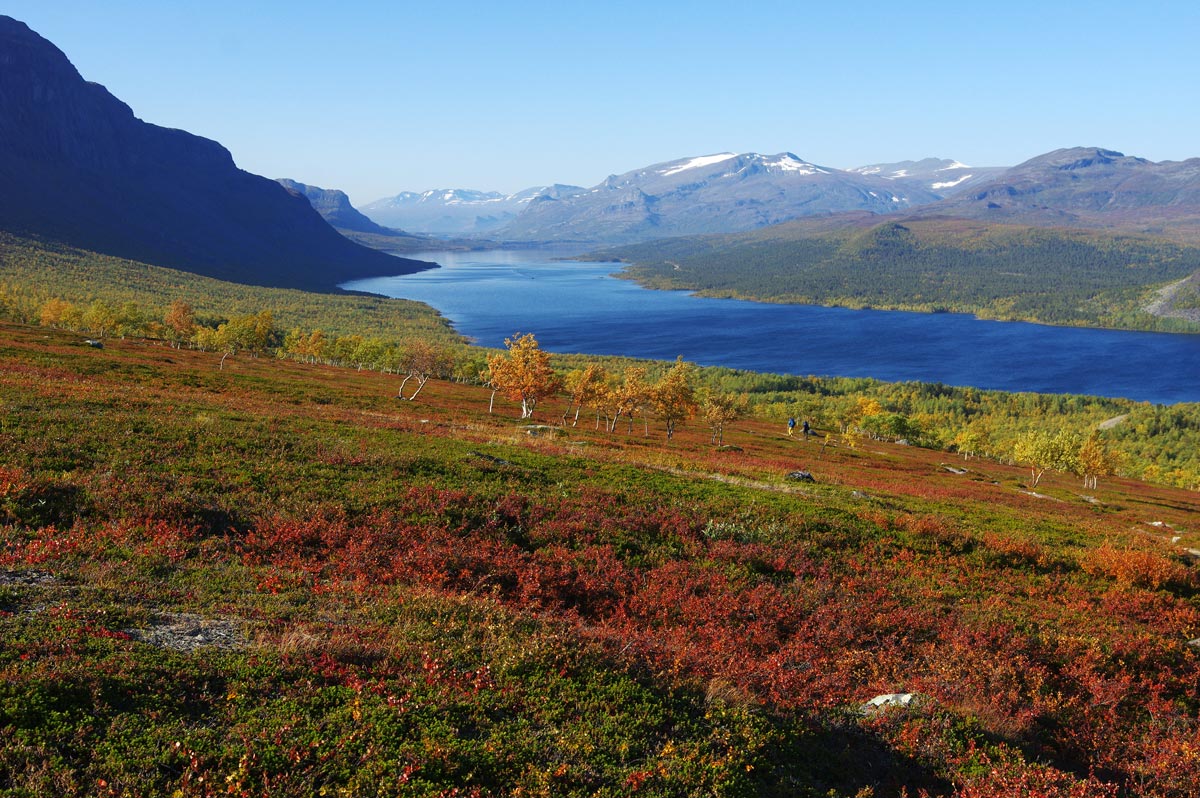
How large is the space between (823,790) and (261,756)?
770 centimetres

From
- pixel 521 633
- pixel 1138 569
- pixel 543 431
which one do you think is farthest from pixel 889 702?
pixel 543 431

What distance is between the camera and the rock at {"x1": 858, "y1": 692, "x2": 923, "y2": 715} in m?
11.6

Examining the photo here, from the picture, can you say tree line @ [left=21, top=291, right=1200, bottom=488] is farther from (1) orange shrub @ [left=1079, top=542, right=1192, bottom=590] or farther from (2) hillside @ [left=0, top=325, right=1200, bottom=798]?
(1) orange shrub @ [left=1079, top=542, right=1192, bottom=590]

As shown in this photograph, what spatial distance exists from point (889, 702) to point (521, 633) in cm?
706

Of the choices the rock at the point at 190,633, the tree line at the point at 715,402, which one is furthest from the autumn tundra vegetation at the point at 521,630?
the tree line at the point at 715,402

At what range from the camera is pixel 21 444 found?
1859cm

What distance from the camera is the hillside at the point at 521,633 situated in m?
8.16

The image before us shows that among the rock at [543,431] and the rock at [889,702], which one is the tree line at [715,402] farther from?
the rock at [889,702]

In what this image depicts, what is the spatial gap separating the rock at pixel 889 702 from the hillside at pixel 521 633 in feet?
0.27

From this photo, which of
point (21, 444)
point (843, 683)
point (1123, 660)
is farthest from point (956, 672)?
point (21, 444)

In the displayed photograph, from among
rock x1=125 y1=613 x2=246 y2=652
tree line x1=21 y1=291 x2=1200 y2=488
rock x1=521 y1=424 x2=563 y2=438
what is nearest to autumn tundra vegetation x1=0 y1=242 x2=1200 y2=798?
rock x1=125 y1=613 x2=246 y2=652

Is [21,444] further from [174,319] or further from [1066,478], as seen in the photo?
[1066,478]

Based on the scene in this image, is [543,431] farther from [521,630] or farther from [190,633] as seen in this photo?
[190,633]

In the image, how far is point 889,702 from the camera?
38.9 ft
